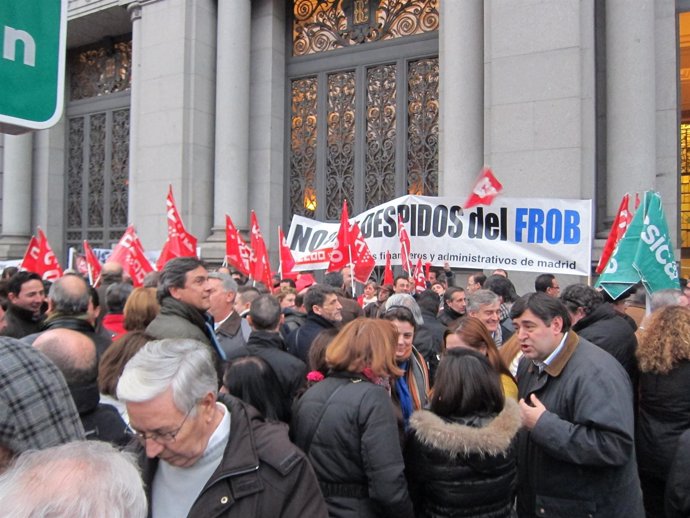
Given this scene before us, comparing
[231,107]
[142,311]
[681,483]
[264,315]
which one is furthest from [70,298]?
[231,107]

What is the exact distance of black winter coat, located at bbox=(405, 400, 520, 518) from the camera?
293 centimetres

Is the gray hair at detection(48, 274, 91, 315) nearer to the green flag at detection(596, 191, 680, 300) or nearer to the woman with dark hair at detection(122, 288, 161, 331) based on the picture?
the woman with dark hair at detection(122, 288, 161, 331)

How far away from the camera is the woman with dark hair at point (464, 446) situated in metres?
2.94

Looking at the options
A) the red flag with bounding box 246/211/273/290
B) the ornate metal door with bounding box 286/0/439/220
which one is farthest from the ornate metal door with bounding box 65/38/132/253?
the red flag with bounding box 246/211/273/290

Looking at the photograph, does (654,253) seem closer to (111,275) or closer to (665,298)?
(665,298)

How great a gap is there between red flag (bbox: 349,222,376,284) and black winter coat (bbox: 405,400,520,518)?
234 inches

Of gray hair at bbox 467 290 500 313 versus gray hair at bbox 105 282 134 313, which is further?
gray hair at bbox 105 282 134 313

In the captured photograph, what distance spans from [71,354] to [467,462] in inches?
70.1

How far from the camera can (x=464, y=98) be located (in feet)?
37.7

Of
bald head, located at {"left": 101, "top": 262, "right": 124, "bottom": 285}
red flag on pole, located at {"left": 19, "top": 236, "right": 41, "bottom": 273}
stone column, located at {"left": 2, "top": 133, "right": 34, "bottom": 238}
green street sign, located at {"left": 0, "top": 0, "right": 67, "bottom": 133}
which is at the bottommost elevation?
bald head, located at {"left": 101, "top": 262, "right": 124, "bottom": 285}

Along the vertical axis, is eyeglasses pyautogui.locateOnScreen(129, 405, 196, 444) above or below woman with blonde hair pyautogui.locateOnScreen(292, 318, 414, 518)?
above

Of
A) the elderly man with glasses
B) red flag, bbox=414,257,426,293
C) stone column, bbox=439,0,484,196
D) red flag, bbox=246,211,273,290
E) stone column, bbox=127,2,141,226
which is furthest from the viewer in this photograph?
stone column, bbox=127,2,141,226

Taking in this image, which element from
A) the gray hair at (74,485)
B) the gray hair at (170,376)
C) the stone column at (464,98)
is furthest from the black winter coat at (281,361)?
the stone column at (464,98)

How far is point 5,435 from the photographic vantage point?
1672mm
